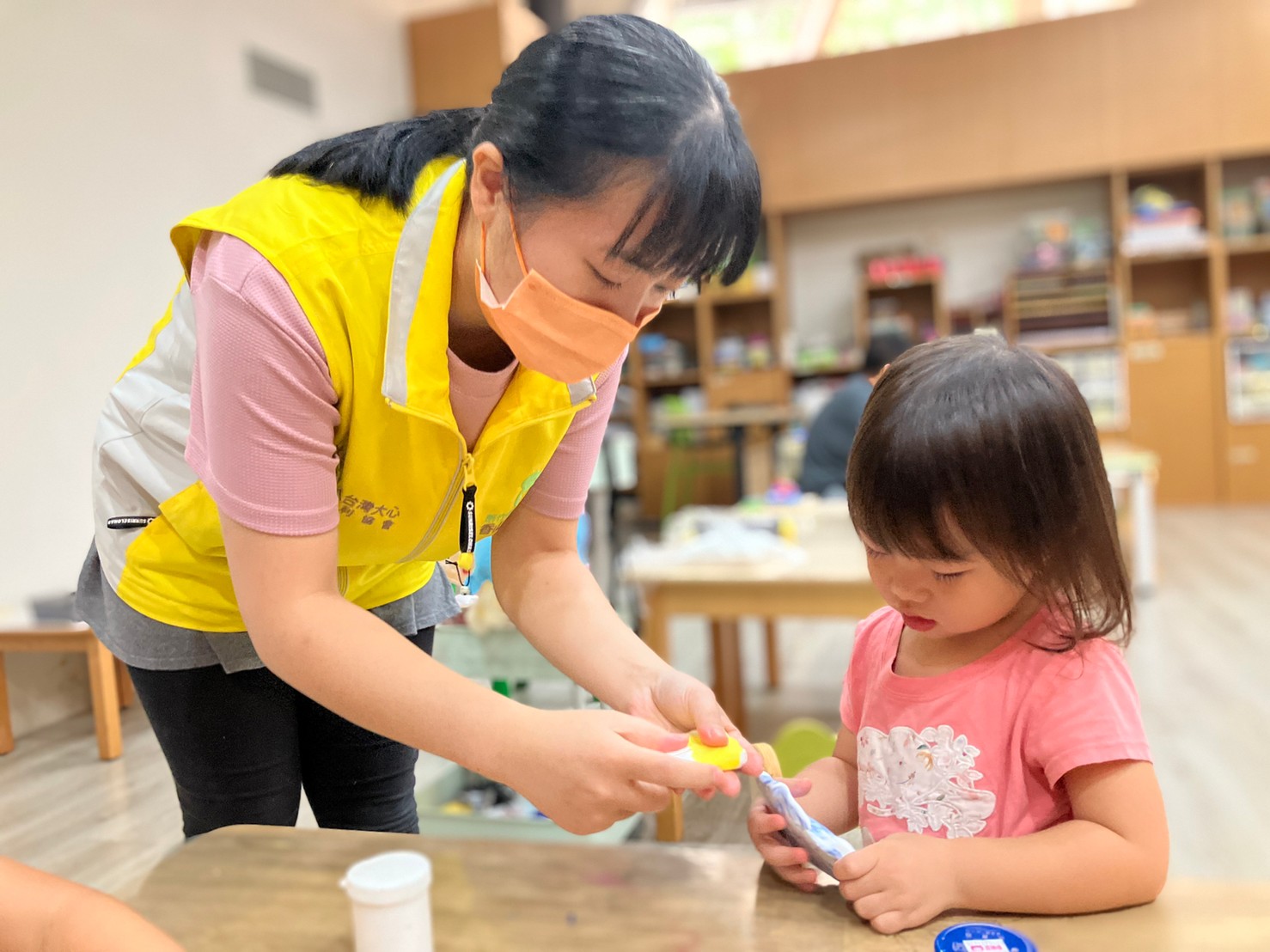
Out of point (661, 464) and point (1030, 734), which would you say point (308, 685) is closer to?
point (1030, 734)

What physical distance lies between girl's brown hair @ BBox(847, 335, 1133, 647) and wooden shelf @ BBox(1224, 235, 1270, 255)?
639 cm

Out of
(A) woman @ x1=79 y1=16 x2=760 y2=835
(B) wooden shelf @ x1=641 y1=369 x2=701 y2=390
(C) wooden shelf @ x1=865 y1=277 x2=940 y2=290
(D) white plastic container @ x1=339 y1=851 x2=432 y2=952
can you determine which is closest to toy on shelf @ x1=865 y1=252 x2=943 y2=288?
(C) wooden shelf @ x1=865 y1=277 x2=940 y2=290

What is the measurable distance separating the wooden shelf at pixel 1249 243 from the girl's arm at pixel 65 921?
698cm

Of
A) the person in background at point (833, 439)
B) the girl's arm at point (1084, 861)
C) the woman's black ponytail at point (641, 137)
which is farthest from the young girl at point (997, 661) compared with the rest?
the person in background at point (833, 439)

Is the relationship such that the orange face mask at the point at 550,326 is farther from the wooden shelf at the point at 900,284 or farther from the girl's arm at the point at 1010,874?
the wooden shelf at the point at 900,284

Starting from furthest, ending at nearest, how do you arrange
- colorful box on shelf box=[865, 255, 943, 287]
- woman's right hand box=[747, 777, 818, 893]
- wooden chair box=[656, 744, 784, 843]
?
colorful box on shelf box=[865, 255, 943, 287], wooden chair box=[656, 744, 784, 843], woman's right hand box=[747, 777, 818, 893]

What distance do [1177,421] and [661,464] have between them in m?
3.34

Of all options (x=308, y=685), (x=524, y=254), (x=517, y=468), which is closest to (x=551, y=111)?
(x=524, y=254)

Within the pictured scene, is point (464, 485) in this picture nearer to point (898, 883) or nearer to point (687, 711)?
point (687, 711)

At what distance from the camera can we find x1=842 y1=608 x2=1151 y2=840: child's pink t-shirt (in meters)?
0.81

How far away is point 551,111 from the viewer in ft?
2.40

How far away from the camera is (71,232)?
5.35 ft

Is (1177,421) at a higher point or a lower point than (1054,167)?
lower

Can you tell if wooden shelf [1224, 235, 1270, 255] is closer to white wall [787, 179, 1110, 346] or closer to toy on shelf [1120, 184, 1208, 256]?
toy on shelf [1120, 184, 1208, 256]
